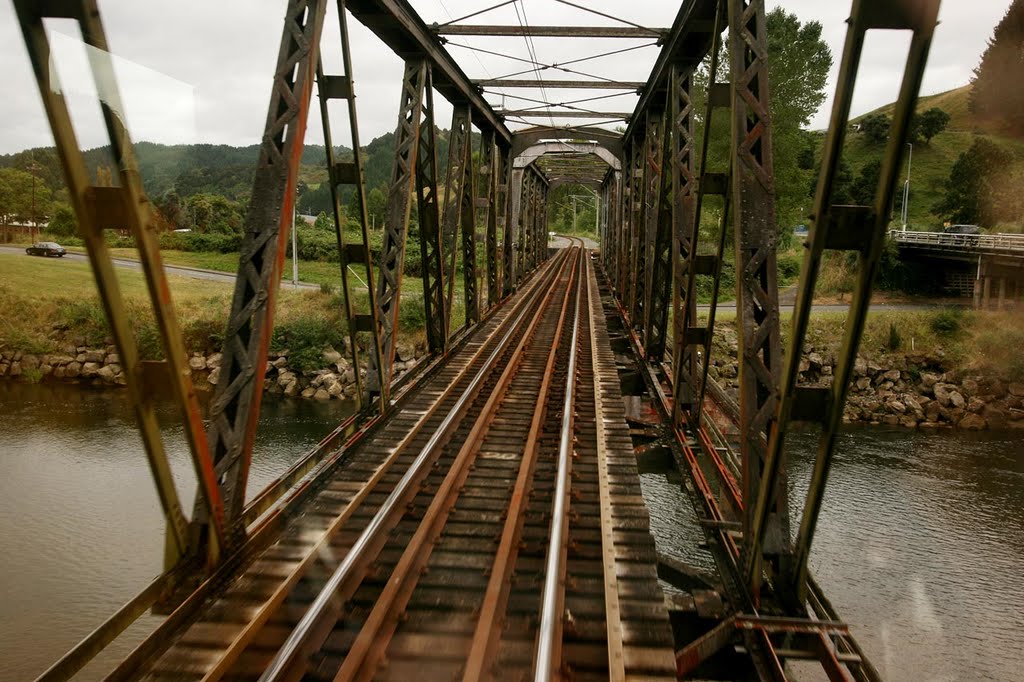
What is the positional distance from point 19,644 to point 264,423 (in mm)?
10440

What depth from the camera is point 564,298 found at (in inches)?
922

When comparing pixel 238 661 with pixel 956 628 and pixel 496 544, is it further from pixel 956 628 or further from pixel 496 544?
pixel 956 628

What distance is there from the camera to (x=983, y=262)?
27.3 m

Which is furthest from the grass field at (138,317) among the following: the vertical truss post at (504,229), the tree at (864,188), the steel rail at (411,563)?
the tree at (864,188)

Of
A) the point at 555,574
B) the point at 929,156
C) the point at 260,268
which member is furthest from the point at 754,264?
the point at 929,156

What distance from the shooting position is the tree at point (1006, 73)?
132 feet

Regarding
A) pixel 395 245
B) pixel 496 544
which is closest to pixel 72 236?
pixel 395 245

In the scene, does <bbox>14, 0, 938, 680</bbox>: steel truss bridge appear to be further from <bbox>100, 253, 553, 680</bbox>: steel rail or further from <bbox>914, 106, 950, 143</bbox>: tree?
<bbox>914, 106, 950, 143</bbox>: tree

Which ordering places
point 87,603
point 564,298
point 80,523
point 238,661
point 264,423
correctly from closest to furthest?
point 238,661
point 87,603
point 80,523
point 264,423
point 564,298

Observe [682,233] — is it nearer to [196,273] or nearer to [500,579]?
[500,579]

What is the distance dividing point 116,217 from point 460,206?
9.85 m

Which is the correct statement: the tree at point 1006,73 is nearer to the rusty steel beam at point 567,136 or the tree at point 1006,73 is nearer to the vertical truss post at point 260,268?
the rusty steel beam at point 567,136

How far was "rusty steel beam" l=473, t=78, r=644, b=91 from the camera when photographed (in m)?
13.5

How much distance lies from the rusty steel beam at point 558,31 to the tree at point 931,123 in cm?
6325
